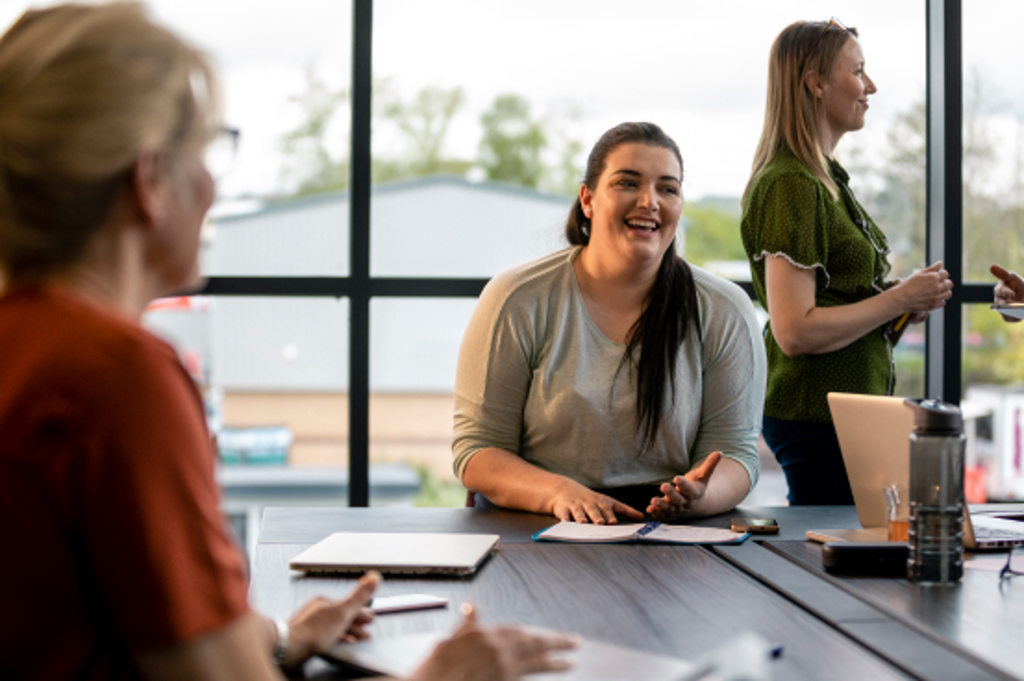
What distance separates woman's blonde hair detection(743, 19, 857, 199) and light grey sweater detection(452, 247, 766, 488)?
44 centimetres

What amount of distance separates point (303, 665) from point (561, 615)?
1.02ft

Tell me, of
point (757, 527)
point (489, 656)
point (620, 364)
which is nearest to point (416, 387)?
point (620, 364)

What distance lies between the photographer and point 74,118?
773 millimetres

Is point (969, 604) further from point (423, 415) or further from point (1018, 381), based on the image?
point (1018, 381)

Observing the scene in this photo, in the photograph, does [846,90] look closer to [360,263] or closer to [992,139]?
[992,139]

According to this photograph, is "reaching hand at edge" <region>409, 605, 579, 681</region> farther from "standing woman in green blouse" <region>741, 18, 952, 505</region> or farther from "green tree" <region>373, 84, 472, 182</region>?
"green tree" <region>373, 84, 472, 182</region>

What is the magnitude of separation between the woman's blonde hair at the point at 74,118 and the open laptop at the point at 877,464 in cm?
117

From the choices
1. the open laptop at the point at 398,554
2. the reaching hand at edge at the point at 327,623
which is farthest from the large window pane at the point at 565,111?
the reaching hand at edge at the point at 327,623

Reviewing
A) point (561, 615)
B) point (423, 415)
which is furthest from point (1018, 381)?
point (561, 615)

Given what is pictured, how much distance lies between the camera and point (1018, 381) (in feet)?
11.9

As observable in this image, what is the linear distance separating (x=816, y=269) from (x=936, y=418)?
0.97 meters

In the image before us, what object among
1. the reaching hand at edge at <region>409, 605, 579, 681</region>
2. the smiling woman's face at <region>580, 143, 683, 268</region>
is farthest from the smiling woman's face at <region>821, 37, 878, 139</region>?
the reaching hand at edge at <region>409, 605, 579, 681</region>

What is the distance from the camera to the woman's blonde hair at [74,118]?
2.54 feet

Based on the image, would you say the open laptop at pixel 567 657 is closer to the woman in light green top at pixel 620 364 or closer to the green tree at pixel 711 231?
the woman in light green top at pixel 620 364
